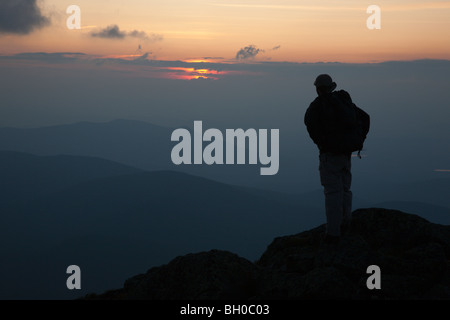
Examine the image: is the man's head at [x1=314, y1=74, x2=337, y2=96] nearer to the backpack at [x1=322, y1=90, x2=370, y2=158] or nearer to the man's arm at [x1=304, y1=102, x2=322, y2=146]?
the backpack at [x1=322, y1=90, x2=370, y2=158]

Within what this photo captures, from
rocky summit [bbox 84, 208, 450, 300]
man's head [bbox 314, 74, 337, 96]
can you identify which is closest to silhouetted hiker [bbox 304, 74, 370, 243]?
man's head [bbox 314, 74, 337, 96]

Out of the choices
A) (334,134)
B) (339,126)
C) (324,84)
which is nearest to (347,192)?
(334,134)

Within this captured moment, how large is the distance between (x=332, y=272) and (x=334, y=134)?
3.58 m

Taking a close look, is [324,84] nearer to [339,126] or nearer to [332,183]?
[339,126]

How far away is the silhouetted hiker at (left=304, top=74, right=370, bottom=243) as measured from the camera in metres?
11.6

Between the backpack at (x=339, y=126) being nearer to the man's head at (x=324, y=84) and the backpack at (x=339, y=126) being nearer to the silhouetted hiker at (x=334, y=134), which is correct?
the silhouetted hiker at (x=334, y=134)

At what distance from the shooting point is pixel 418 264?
12.2m

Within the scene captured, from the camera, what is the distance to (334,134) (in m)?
11.6
